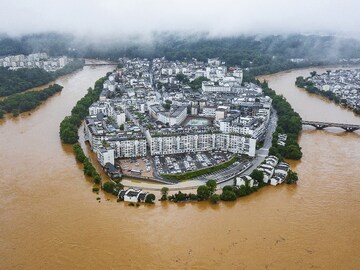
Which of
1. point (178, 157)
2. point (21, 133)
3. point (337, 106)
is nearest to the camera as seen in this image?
point (178, 157)

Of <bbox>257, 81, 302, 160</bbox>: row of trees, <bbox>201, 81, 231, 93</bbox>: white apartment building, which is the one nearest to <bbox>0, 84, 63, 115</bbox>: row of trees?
<bbox>201, 81, 231, 93</bbox>: white apartment building

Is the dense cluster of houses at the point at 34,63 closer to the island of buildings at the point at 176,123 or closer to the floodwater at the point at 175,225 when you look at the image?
the island of buildings at the point at 176,123

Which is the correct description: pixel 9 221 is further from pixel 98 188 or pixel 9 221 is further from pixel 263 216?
pixel 263 216

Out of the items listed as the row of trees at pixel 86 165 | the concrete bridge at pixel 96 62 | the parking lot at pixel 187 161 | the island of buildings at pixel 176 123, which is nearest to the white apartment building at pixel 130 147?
the island of buildings at pixel 176 123

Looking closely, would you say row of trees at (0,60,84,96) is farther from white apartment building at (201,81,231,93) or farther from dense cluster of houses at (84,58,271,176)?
white apartment building at (201,81,231,93)

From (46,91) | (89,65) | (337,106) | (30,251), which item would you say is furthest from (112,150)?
(89,65)

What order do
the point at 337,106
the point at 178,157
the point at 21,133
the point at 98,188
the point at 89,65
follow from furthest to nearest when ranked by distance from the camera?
the point at 89,65 < the point at 337,106 < the point at 21,133 < the point at 178,157 < the point at 98,188
